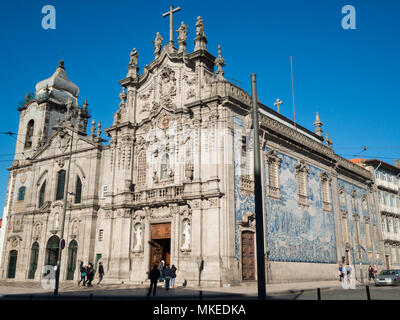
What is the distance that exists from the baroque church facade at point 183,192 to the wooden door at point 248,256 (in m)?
0.11

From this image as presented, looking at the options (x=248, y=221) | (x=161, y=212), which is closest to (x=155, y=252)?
(x=161, y=212)

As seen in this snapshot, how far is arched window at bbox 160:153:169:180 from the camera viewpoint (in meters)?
28.4

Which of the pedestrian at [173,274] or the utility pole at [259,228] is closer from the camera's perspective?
the utility pole at [259,228]

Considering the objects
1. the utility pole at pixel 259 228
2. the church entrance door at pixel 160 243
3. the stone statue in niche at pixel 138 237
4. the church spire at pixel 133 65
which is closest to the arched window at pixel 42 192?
the stone statue in niche at pixel 138 237

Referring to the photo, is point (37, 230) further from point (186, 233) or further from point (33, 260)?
point (186, 233)

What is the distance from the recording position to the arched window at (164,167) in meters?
28.4

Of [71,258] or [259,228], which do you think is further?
[71,258]

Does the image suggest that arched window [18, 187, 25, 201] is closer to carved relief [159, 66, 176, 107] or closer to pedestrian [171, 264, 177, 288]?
carved relief [159, 66, 176, 107]

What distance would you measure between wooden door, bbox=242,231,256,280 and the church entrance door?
522cm

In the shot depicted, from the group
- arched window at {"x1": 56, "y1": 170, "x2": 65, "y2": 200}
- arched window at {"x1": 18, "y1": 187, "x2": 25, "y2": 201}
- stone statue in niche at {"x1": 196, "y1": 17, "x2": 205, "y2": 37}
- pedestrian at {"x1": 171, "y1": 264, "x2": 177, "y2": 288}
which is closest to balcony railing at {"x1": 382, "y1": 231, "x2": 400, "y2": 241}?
pedestrian at {"x1": 171, "y1": 264, "x2": 177, "y2": 288}

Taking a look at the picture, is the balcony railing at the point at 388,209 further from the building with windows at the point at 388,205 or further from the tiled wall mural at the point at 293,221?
the tiled wall mural at the point at 293,221

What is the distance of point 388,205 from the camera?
47812mm

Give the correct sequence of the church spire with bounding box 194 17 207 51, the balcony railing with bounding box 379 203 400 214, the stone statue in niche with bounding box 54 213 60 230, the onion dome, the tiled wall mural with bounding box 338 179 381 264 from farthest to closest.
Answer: the balcony railing with bounding box 379 203 400 214
the onion dome
the tiled wall mural with bounding box 338 179 381 264
the stone statue in niche with bounding box 54 213 60 230
the church spire with bounding box 194 17 207 51

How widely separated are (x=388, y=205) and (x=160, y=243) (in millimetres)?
32607
